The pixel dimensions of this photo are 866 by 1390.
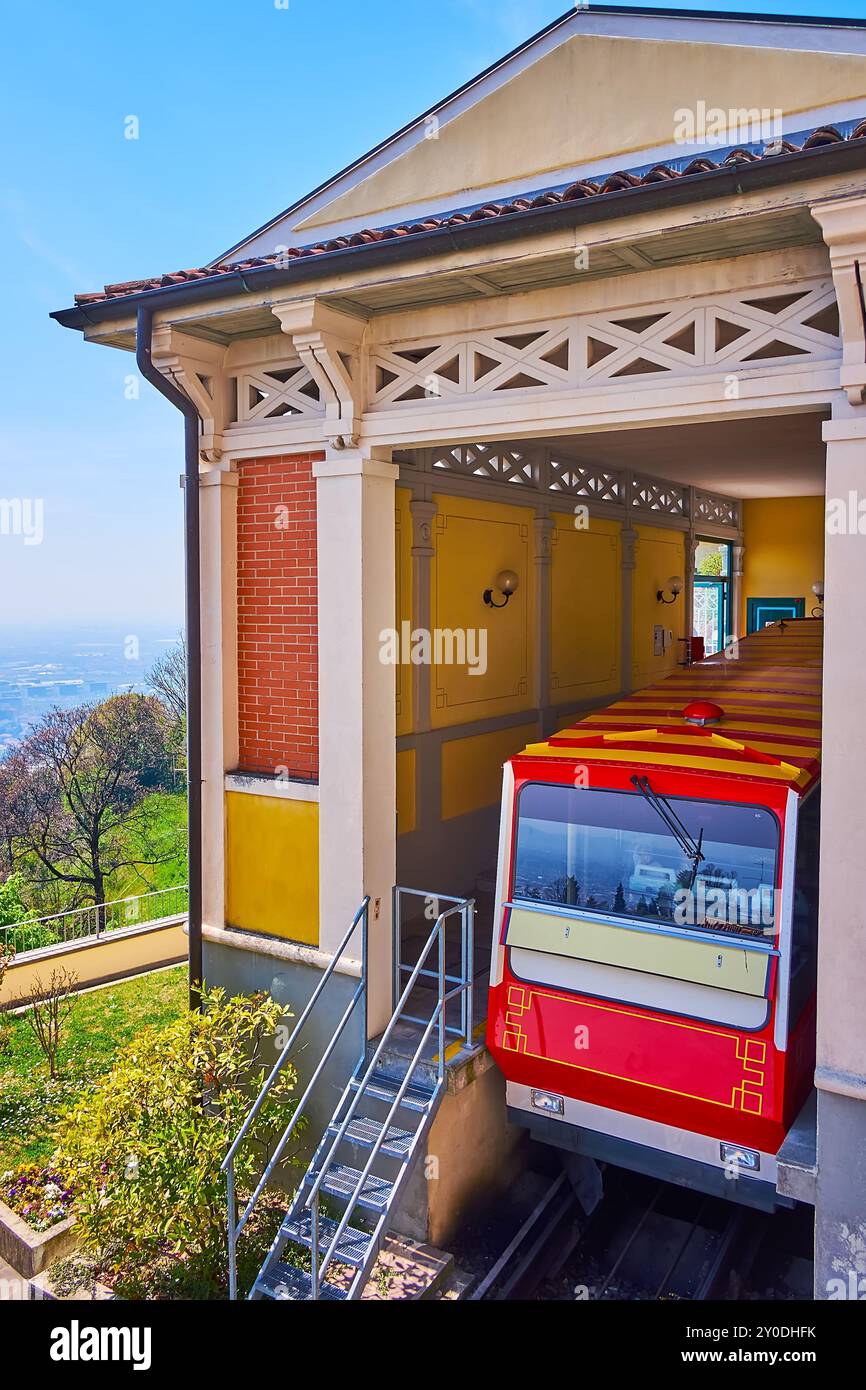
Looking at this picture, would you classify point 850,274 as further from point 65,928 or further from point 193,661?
point 65,928

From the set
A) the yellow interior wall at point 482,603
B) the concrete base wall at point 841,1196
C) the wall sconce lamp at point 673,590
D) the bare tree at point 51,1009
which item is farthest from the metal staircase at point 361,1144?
the wall sconce lamp at point 673,590

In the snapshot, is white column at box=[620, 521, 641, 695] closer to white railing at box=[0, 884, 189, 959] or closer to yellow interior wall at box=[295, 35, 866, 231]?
yellow interior wall at box=[295, 35, 866, 231]

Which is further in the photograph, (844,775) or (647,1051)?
(647,1051)

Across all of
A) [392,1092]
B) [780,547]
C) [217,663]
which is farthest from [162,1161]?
[780,547]

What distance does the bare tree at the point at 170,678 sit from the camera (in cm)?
3725

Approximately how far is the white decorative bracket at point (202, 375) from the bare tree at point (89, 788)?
66.6ft

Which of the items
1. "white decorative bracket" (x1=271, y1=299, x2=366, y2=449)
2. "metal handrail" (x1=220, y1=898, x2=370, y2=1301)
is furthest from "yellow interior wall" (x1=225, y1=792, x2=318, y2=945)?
"white decorative bracket" (x1=271, y1=299, x2=366, y2=449)

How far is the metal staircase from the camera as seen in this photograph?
16.3 ft

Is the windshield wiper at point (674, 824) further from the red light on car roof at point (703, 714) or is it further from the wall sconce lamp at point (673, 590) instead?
the wall sconce lamp at point (673, 590)

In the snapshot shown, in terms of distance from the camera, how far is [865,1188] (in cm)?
438

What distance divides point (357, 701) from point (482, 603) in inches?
118

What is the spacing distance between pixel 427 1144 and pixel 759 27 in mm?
7232

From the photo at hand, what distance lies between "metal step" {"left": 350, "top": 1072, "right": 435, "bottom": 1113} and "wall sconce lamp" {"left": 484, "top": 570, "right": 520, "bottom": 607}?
442 centimetres

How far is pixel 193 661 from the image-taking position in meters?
6.86
